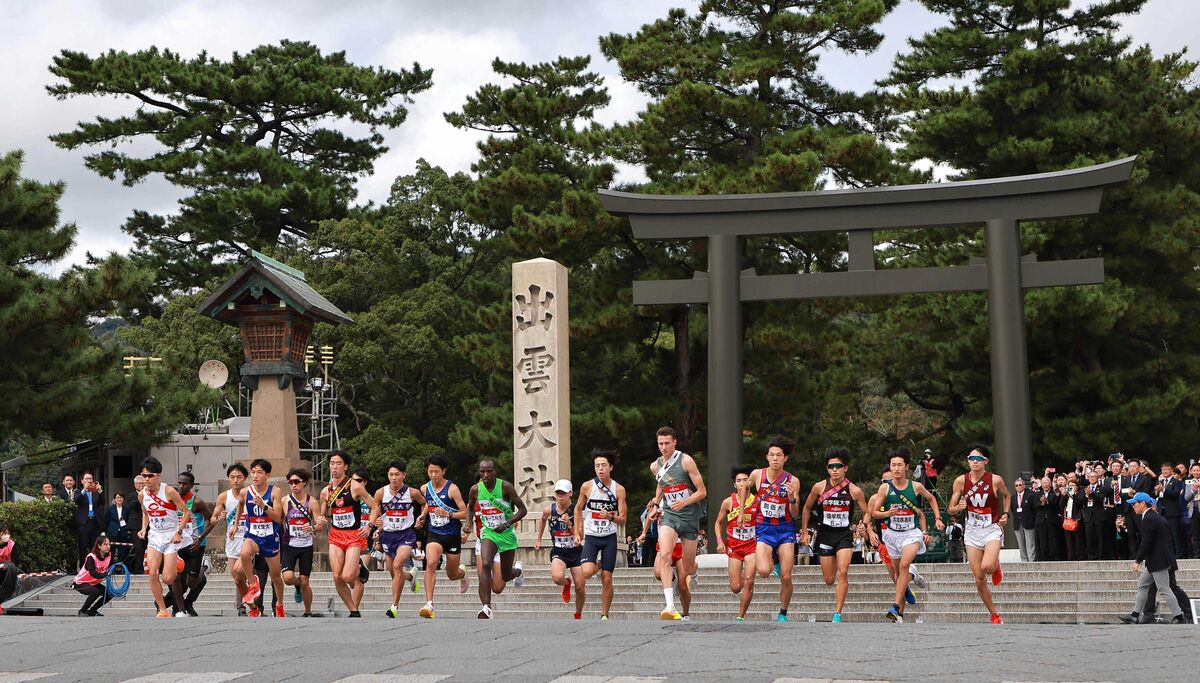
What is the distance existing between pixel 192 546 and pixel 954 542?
523 inches

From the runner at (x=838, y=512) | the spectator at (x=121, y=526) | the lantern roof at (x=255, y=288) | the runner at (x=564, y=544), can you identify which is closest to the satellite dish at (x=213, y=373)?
the lantern roof at (x=255, y=288)

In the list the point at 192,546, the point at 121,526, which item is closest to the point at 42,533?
the point at 121,526

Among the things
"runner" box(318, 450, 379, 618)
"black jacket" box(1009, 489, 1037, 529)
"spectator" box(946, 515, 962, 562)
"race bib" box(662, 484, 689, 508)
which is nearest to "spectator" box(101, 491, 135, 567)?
"runner" box(318, 450, 379, 618)

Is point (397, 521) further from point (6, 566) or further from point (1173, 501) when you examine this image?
point (1173, 501)

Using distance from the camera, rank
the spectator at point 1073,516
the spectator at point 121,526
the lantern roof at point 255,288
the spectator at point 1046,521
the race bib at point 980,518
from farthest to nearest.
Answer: the lantern roof at point 255,288, the spectator at point 1046,521, the spectator at point 1073,516, the spectator at point 121,526, the race bib at point 980,518

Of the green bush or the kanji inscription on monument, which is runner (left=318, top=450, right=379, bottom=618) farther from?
the kanji inscription on monument

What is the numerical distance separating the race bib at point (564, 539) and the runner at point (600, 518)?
0.17 m

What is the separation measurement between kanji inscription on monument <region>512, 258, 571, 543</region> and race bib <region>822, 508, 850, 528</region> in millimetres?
10512

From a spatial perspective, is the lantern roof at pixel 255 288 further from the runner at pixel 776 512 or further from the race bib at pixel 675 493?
the runner at pixel 776 512

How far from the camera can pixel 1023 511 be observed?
1994 centimetres

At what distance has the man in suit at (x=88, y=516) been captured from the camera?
1988 cm

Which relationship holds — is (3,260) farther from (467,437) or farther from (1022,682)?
(1022,682)

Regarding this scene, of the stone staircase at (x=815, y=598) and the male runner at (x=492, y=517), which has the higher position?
the male runner at (x=492, y=517)

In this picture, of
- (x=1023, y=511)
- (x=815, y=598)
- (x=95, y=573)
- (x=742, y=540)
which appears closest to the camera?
(x=742, y=540)
